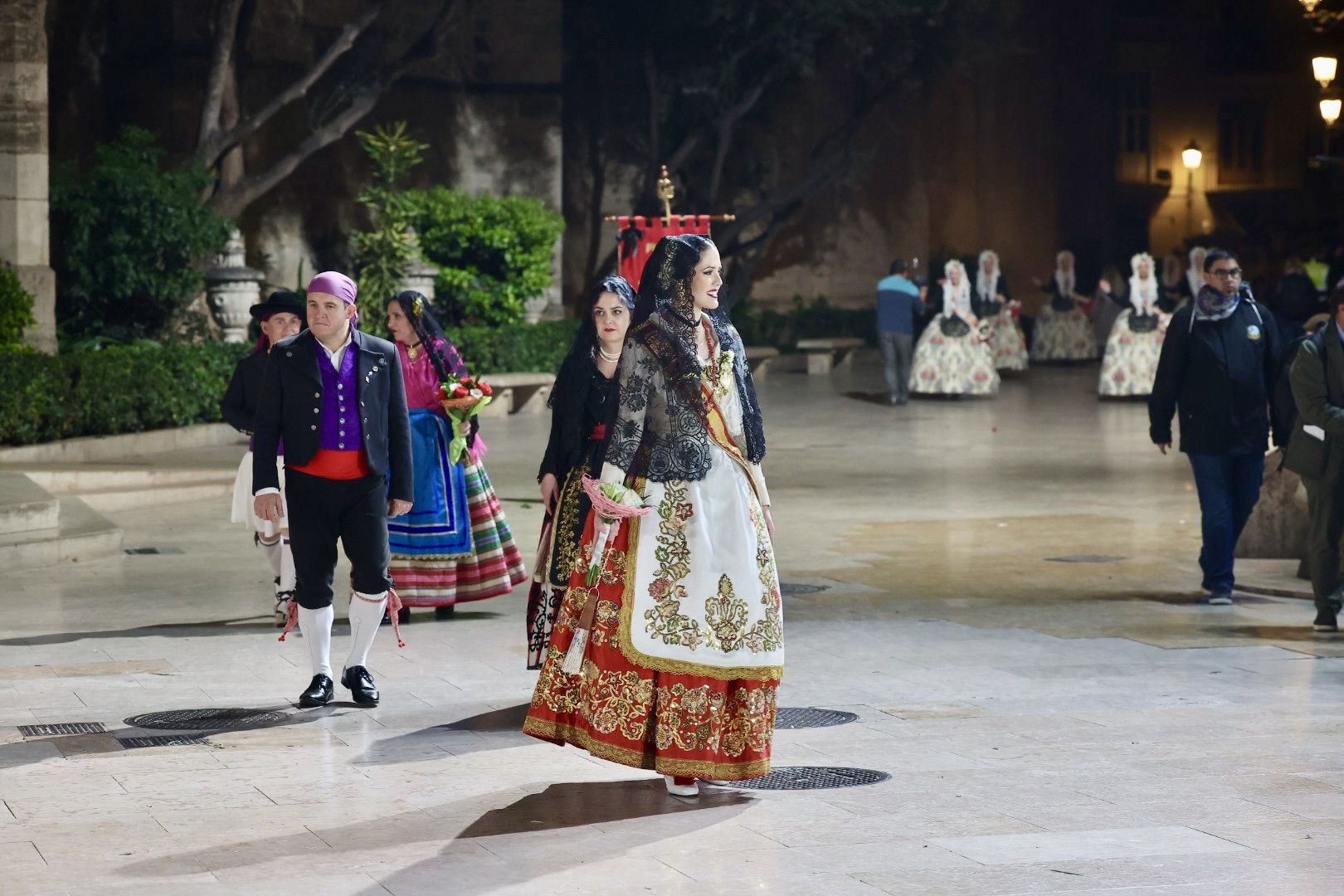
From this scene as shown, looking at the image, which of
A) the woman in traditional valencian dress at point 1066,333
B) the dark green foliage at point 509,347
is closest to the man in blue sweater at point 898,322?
the dark green foliage at point 509,347

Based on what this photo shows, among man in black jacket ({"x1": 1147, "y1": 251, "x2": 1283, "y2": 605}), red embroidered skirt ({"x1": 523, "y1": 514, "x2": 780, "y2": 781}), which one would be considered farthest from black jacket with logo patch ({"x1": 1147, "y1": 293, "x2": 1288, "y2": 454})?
red embroidered skirt ({"x1": 523, "y1": 514, "x2": 780, "y2": 781})

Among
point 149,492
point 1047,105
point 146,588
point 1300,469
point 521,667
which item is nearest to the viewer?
point 521,667

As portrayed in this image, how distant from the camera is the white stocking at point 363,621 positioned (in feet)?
26.0

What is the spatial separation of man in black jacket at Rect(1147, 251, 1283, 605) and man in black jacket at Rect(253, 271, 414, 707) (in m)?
4.44

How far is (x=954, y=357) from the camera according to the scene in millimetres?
25797

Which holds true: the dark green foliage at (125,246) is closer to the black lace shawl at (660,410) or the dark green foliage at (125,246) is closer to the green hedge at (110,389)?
the green hedge at (110,389)

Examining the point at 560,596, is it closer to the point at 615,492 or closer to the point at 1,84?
the point at 615,492

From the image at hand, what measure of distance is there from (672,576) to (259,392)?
10.1ft

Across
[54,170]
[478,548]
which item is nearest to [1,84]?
[54,170]

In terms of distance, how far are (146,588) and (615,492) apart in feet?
17.7

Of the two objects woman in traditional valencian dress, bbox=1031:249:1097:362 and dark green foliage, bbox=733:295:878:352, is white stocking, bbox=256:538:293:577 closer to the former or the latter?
dark green foliage, bbox=733:295:878:352

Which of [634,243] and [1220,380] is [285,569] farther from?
[634,243]

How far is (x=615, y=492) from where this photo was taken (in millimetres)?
6344

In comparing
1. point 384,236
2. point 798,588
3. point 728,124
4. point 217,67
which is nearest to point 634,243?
point 384,236
